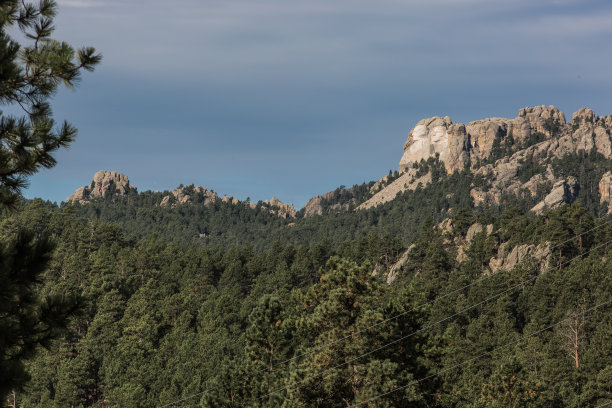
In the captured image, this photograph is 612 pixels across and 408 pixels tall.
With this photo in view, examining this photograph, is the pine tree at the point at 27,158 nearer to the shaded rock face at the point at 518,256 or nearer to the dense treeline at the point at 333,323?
the dense treeline at the point at 333,323

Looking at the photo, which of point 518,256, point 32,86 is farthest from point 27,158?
point 518,256

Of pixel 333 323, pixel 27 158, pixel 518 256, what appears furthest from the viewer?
pixel 518 256

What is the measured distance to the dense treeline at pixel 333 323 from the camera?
103 feet

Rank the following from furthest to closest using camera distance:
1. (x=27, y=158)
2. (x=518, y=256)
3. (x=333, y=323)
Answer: (x=518, y=256) < (x=333, y=323) < (x=27, y=158)

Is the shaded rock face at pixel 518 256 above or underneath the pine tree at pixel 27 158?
above

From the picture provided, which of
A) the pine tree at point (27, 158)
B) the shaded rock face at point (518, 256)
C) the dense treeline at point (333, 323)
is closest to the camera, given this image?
the pine tree at point (27, 158)

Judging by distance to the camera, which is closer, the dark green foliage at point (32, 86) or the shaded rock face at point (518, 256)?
the dark green foliage at point (32, 86)

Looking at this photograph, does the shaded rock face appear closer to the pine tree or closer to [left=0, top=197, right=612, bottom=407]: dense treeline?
[left=0, top=197, right=612, bottom=407]: dense treeline

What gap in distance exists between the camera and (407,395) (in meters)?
29.5

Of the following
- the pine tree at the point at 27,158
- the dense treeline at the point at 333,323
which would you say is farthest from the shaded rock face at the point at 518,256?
the pine tree at the point at 27,158

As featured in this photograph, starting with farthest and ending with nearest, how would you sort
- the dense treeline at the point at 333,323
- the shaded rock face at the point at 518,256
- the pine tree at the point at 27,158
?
the shaded rock face at the point at 518,256 → the dense treeline at the point at 333,323 → the pine tree at the point at 27,158

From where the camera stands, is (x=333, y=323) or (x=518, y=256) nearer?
(x=333, y=323)

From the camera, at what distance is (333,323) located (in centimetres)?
3158

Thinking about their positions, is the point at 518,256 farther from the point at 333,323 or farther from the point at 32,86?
the point at 32,86
